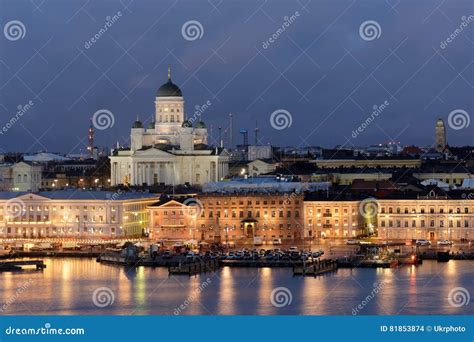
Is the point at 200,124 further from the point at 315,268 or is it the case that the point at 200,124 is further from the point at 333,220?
the point at 315,268

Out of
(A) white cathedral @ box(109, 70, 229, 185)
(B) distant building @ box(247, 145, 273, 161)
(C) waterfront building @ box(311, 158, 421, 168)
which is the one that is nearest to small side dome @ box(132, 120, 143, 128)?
(A) white cathedral @ box(109, 70, 229, 185)

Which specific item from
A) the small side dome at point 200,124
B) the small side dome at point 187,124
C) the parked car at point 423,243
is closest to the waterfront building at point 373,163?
the small side dome at point 200,124

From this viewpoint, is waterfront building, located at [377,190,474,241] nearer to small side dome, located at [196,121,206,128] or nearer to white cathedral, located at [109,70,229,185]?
white cathedral, located at [109,70,229,185]

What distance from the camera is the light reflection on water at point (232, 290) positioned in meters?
13.1

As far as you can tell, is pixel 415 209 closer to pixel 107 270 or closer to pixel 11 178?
pixel 107 270

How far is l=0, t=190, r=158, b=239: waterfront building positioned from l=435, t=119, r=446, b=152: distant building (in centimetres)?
1794

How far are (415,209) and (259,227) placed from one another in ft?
6.35

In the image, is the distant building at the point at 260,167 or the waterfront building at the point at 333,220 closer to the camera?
the waterfront building at the point at 333,220

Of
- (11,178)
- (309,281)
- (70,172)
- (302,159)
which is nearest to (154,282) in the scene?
(309,281)

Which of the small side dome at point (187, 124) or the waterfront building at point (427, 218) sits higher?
the small side dome at point (187, 124)

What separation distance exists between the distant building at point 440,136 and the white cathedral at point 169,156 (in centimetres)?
1110

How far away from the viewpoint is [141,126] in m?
28.5

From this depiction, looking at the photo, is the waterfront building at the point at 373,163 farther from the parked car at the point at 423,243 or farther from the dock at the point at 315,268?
the dock at the point at 315,268

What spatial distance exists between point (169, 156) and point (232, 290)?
12.8m
